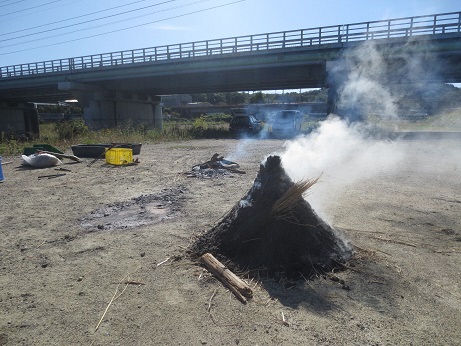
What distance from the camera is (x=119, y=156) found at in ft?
40.5

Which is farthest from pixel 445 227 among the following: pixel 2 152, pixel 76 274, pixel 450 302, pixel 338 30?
pixel 338 30

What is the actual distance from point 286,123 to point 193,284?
25718mm

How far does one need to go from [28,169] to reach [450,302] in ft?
42.2

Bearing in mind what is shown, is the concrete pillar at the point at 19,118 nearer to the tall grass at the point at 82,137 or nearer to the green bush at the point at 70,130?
the tall grass at the point at 82,137

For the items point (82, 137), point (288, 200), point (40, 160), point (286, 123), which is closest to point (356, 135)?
point (288, 200)

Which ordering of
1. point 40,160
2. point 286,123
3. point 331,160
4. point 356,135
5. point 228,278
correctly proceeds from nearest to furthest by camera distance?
1. point 228,278
2. point 331,160
3. point 40,160
4. point 356,135
5. point 286,123

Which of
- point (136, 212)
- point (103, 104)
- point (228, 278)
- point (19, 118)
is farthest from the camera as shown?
point (19, 118)

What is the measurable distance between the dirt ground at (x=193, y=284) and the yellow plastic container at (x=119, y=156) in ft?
17.7

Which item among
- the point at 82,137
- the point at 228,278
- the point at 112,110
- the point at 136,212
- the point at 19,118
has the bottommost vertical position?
the point at 136,212

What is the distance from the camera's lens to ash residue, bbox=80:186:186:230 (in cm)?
568

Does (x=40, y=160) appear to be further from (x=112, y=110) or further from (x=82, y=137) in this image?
(x=112, y=110)

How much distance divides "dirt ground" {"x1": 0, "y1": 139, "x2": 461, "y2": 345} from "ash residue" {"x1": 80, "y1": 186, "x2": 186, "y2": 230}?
0.12ft

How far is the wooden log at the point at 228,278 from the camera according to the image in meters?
3.25

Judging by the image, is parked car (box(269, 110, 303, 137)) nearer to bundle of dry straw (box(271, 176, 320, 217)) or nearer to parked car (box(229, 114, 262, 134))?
parked car (box(229, 114, 262, 134))
